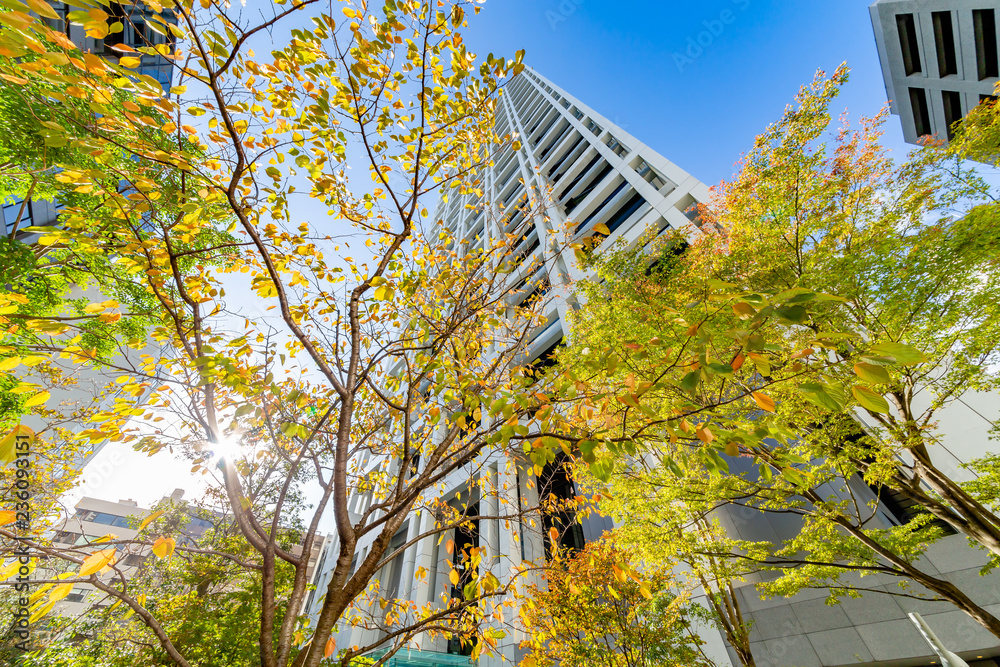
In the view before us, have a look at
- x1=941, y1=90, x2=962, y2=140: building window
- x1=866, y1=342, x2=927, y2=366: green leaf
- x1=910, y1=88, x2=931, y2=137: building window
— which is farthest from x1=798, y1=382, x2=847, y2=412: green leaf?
x1=910, y1=88, x2=931, y2=137: building window

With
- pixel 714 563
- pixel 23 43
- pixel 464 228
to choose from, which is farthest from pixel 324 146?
pixel 464 228

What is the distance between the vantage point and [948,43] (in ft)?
56.0

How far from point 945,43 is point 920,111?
3639mm

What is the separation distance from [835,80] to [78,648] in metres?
21.5

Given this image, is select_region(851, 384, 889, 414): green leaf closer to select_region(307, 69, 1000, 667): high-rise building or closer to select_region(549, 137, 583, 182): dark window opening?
select_region(307, 69, 1000, 667): high-rise building

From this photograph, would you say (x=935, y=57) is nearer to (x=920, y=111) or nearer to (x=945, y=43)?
(x=945, y=43)

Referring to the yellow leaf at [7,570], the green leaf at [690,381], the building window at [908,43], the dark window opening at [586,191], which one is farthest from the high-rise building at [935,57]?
the yellow leaf at [7,570]

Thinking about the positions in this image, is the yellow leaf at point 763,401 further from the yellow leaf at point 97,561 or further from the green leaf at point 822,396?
the yellow leaf at point 97,561

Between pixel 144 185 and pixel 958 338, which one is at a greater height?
pixel 958 338

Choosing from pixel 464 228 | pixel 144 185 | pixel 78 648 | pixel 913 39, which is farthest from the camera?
pixel 464 228

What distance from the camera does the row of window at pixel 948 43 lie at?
15.2m

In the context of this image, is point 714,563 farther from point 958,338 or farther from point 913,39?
point 913,39

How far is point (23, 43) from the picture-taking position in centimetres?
193

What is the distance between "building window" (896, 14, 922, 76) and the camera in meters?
18.1
